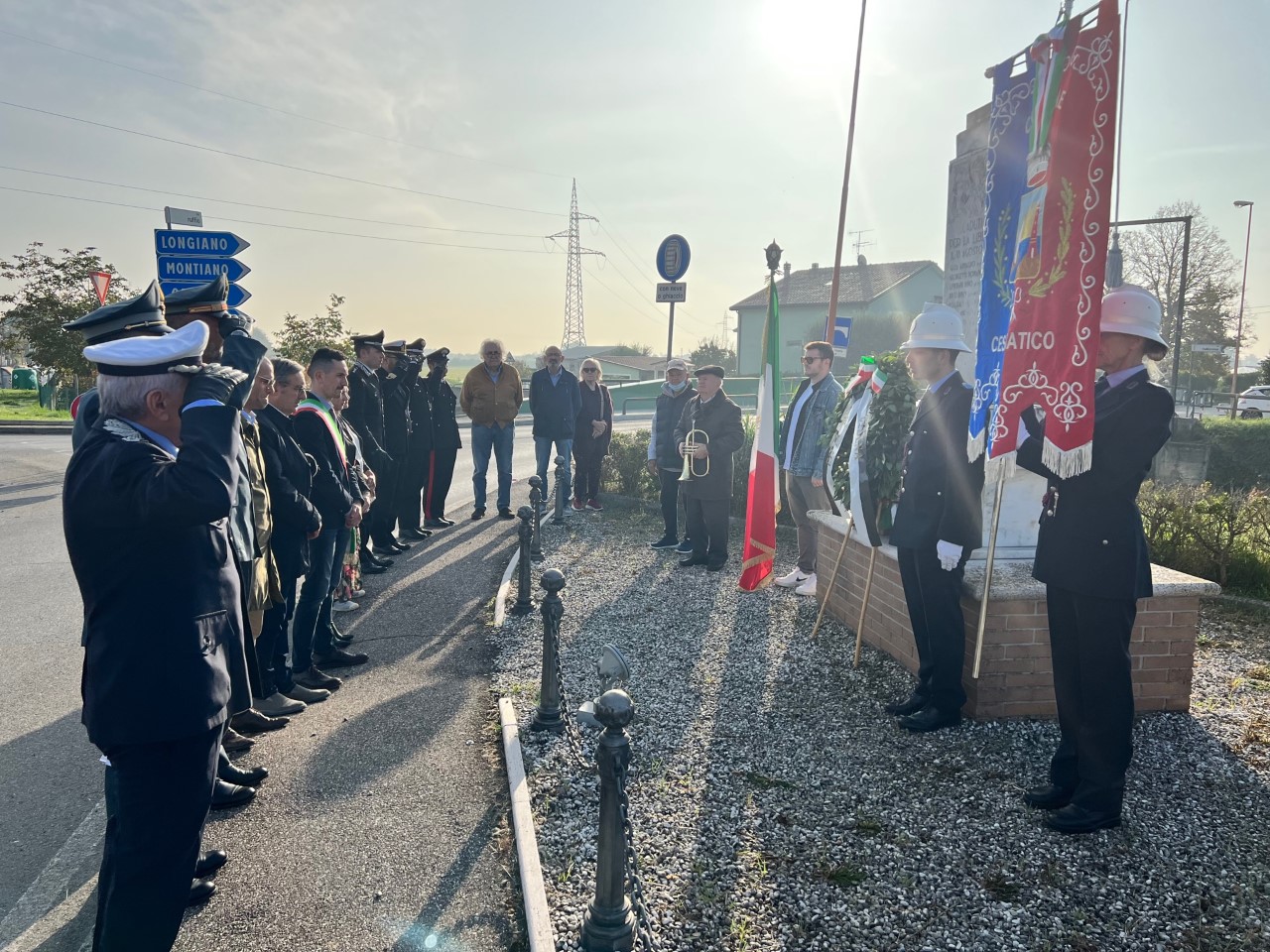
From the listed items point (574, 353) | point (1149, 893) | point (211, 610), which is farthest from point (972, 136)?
point (574, 353)

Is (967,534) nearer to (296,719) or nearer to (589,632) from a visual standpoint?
(589,632)

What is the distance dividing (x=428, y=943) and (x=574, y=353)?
79482 mm

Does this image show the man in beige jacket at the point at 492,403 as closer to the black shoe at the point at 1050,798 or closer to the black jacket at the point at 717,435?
the black jacket at the point at 717,435

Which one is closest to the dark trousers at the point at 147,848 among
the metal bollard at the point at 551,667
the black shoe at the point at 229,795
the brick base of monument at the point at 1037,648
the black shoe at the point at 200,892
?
the black shoe at the point at 200,892

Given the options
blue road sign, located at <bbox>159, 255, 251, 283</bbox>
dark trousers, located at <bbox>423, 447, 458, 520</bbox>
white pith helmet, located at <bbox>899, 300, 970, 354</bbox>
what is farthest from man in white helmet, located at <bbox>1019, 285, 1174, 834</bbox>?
blue road sign, located at <bbox>159, 255, 251, 283</bbox>

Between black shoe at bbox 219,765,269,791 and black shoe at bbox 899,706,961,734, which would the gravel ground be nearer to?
black shoe at bbox 899,706,961,734

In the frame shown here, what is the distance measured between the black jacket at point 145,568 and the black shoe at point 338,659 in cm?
329

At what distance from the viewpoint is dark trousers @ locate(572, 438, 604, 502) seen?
11.9 m

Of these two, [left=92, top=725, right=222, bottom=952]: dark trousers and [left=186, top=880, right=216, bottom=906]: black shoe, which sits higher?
[left=92, top=725, right=222, bottom=952]: dark trousers

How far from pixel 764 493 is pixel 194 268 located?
6.63 metres

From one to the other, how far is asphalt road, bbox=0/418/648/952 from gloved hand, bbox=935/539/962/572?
108 inches

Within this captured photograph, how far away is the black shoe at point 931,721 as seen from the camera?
453cm

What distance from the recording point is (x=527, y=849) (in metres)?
3.34

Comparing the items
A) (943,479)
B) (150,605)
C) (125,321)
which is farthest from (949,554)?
(125,321)
